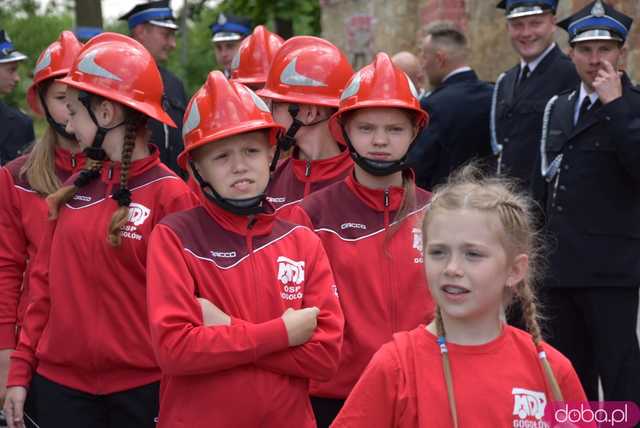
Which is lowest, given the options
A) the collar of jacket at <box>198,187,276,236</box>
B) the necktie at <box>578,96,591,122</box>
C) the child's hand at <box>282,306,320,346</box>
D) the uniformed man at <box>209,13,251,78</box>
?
the child's hand at <box>282,306,320,346</box>

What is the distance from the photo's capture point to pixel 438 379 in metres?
3.37

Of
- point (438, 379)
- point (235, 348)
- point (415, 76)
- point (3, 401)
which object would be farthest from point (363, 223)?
point (415, 76)

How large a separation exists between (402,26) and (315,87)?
30.2 feet

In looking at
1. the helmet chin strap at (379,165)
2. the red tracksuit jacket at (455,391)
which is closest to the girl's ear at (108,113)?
the helmet chin strap at (379,165)

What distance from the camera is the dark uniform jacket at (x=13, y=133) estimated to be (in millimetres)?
9117

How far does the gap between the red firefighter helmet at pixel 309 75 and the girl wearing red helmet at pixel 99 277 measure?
1.04 meters

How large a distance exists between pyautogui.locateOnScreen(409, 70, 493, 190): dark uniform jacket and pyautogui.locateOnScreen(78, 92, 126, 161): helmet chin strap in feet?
12.2

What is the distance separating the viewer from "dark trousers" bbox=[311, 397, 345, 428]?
4824 mm

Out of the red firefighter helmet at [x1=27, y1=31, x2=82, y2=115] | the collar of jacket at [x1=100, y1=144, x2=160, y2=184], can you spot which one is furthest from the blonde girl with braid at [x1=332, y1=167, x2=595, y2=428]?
the red firefighter helmet at [x1=27, y1=31, x2=82, y2=115]

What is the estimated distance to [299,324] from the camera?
4082 mm

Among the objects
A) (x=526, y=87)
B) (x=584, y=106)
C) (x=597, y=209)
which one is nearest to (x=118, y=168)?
(x=597, y=209)

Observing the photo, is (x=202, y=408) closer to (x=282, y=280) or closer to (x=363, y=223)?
(x=282, y=280)

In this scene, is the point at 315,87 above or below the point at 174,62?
below

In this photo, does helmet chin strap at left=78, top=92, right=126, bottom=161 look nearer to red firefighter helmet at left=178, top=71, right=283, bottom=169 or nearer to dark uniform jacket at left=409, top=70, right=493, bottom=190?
red firefighter helmet at left=178, top=71, right=283, bottom=169
